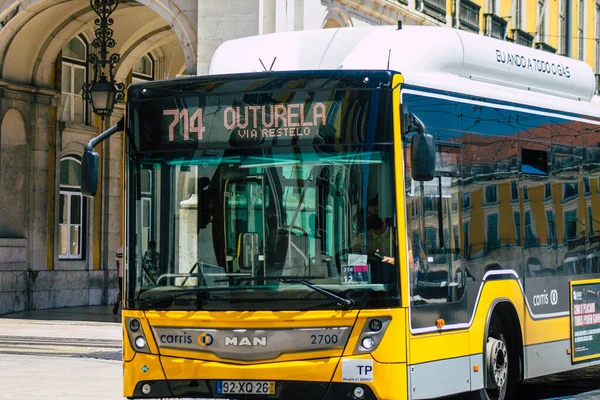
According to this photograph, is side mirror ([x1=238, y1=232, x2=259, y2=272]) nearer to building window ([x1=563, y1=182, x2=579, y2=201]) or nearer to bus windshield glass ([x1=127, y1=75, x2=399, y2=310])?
bus windshield glass ([x1=127, y1=75, x2=399, y2=310])

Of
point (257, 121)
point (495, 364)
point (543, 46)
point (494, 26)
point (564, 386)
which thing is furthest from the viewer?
point (543, 46)

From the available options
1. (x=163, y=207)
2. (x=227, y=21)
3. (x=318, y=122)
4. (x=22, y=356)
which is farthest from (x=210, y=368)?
(x=227, y=21)

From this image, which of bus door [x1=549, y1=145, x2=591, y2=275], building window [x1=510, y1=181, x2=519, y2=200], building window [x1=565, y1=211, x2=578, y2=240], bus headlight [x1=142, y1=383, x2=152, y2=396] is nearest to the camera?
bus headlight [x1=142, y1=383, x2=152, y2=396]

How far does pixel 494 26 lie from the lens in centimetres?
3312

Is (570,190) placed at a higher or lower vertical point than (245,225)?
higher

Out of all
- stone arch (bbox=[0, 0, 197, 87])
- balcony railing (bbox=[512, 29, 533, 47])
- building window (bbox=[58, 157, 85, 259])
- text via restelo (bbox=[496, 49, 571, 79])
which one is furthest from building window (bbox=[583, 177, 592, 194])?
balcony railing (bbox=[512, 29, 533, 47])

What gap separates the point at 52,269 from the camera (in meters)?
26.5

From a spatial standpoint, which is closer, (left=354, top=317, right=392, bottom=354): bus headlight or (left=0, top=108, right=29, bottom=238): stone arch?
(left=354, top=317, right=392, bottom=354): bus headlight

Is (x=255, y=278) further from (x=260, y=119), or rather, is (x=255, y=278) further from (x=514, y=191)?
(x=514, y=191)

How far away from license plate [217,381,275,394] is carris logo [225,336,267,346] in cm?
27

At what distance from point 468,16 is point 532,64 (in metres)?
18.8

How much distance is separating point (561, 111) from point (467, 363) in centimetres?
318

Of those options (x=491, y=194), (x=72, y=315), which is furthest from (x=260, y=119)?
(x=72, y=315)

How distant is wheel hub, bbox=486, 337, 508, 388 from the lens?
11227 mm
